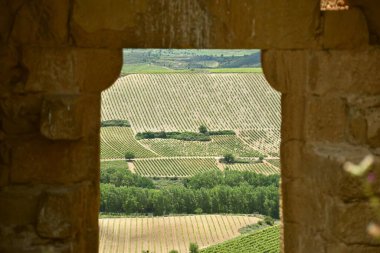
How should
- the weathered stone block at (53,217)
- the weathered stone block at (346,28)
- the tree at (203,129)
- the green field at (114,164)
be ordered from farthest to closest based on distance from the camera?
the tree at (203,129) < the green field at (114,164) < the weathered stone block at (346,28) < the weathered stone block at (53,217)

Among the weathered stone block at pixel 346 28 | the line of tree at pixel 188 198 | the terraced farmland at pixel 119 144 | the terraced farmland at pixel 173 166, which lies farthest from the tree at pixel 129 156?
the weathered stone block at pixel 346 28

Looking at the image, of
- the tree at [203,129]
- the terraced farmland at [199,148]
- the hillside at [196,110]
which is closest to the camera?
the terraced farmland at [199,148]

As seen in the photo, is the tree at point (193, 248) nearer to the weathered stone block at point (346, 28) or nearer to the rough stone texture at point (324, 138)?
the rough stone texture at point (324, 138)

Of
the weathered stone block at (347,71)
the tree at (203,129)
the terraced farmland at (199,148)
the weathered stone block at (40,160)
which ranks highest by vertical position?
the weathered stone block at (347,71)

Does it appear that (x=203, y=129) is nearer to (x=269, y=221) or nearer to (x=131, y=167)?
(x=131, y=167)

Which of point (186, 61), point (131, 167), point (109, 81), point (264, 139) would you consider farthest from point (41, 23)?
point (186, 61)

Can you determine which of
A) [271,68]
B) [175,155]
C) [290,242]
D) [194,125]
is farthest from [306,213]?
[194,125]
